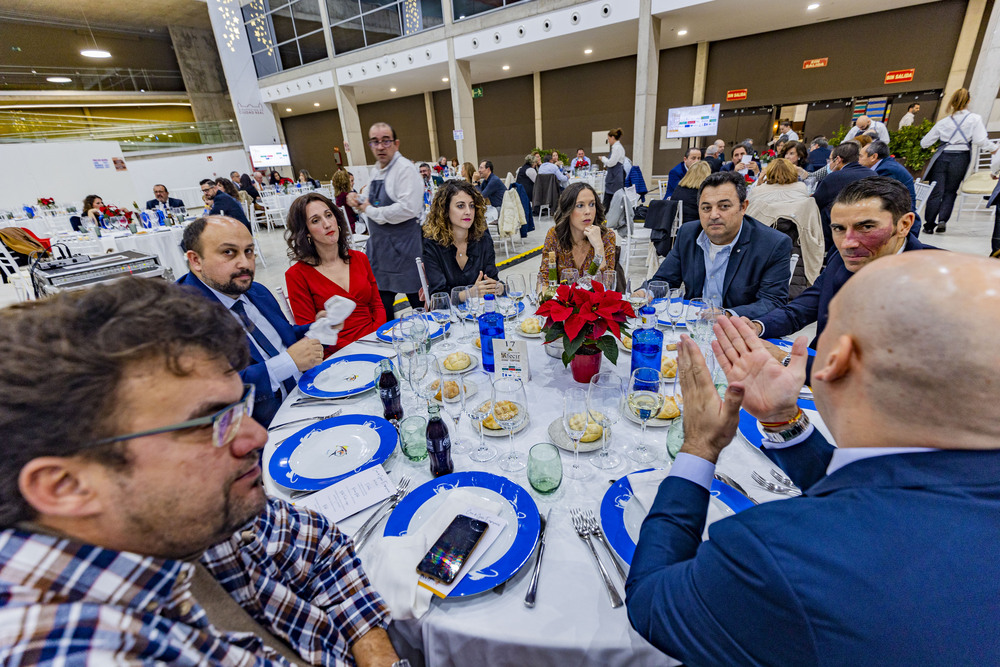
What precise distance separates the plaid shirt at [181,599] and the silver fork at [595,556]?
0.47 m

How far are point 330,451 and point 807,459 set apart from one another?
4.29ft

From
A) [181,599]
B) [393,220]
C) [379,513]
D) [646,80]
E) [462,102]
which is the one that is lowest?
[379,513]

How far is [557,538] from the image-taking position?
100 cm

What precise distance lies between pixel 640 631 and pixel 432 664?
1.49ft

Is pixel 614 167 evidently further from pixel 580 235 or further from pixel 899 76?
pixel 899 76

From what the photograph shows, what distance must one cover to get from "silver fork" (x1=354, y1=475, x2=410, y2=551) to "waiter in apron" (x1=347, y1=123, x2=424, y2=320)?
2.50 m

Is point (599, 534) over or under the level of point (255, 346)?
under

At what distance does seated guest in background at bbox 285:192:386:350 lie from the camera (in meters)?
2.65

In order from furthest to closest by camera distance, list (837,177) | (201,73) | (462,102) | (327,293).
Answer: (201,73) < (462,102) < (837,177) < (327,293)

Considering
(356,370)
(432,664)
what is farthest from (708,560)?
(356,370)

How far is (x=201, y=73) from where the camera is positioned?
16.6 meters

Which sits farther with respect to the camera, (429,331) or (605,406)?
(429,331)

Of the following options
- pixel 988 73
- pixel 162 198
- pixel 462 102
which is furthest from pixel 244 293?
pixel 988 73

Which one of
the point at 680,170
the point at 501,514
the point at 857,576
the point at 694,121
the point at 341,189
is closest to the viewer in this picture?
the point at 857,576
